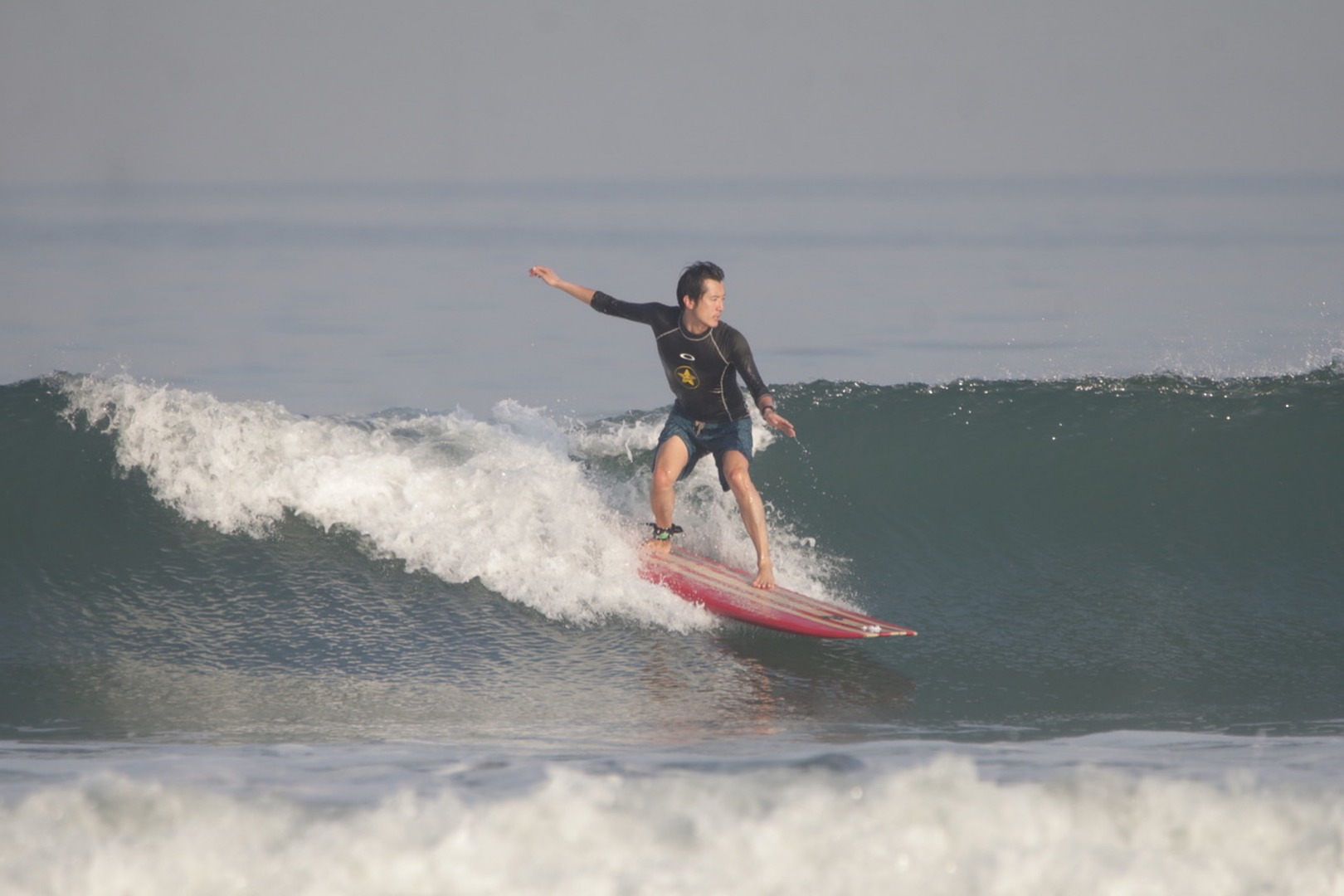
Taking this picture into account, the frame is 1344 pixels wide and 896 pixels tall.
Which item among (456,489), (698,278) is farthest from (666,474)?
(456,489)

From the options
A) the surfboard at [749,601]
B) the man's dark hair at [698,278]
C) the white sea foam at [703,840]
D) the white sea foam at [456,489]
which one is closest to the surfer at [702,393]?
the man's dark hair at [698,278]

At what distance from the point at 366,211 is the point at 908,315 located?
29.1m

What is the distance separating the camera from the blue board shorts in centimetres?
745

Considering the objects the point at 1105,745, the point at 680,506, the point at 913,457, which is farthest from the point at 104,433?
the point at 1105,745

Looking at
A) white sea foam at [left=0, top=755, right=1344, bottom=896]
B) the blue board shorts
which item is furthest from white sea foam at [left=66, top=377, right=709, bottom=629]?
white sea foam at [left=0, top=755, right=1344, bottom=896]

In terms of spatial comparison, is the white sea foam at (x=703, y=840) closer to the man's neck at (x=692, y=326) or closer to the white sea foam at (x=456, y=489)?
the white sea foam at (x=456, y=489)

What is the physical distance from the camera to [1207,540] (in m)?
8.38

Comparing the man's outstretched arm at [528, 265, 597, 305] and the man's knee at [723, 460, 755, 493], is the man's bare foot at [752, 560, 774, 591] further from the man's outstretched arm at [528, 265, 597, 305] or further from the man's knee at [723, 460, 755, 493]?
the man's outstretched arm at [528, 265, 597, 305]

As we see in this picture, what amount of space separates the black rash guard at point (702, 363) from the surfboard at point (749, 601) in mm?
798

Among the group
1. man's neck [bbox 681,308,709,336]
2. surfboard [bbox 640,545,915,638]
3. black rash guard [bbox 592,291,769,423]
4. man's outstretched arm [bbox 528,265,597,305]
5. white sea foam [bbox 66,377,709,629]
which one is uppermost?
man's outstretched arm [bbox 528,265,597,305]

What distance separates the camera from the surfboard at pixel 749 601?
275 inches

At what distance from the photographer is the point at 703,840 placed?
4.37 metres

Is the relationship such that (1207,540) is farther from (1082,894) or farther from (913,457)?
(1082,894)

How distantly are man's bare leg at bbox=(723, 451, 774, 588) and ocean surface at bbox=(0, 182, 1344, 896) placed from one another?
33cm
